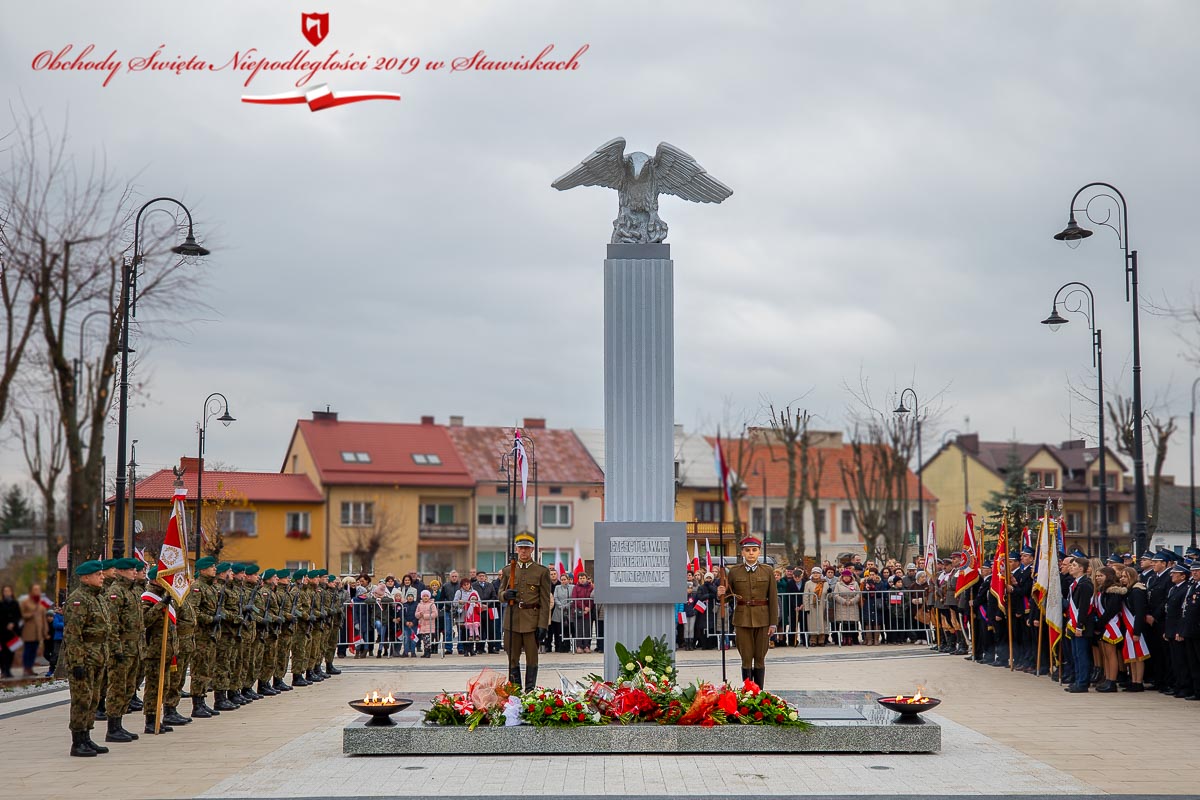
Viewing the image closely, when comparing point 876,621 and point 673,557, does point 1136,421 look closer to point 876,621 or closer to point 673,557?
point 876,621

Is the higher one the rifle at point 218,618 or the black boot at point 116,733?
the rifle at point 218,618

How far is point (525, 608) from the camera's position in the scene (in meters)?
14.9

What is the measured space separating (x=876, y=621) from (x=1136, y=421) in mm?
7323

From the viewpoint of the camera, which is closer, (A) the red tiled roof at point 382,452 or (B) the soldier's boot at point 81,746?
(B) the soldier's boot at point 81,746

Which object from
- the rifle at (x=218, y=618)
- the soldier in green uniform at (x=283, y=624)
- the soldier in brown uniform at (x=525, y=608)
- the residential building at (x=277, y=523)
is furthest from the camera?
the residential building at (x=277, y=523)

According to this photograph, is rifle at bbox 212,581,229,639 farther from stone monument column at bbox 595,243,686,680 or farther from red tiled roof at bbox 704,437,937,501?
red tiled roof at bbox 704,437,937,501

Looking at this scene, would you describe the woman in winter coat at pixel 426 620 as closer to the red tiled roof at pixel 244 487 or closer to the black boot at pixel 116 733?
the red tiled roof at pixel 244 487

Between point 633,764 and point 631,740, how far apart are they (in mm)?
519

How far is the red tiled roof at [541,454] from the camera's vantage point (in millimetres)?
60594

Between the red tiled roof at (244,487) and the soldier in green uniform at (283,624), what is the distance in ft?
44.3

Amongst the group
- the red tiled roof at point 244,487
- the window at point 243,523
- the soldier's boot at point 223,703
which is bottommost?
the soldier's boot at point 223,703

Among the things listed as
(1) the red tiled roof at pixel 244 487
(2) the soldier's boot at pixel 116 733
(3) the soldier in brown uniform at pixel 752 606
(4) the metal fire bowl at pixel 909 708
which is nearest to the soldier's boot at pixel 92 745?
(2) the soldier's boot at pixel 116 733

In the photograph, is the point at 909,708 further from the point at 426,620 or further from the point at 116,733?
the point at 426,620

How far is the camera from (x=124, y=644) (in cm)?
1206
